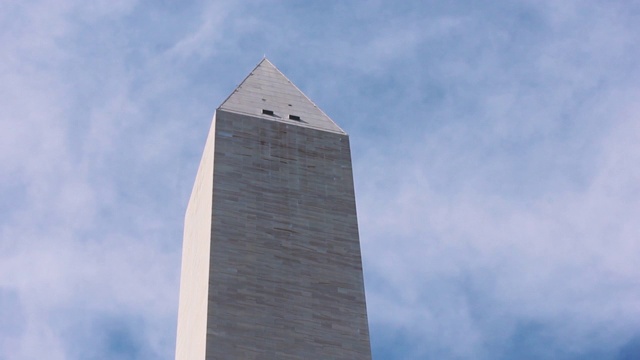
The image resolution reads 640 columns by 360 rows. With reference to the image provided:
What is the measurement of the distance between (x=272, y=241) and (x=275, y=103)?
9168 mm

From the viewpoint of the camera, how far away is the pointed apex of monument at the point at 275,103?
58688mm

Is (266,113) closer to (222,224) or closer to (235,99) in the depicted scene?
(235,99)

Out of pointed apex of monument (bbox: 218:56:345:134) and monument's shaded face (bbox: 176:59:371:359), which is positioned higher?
pointed apex of monument (bbox: 218:56:345:134)

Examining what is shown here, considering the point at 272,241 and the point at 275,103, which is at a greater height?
the point at 275,103

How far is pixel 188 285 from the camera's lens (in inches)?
2264

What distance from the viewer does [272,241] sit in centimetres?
5325

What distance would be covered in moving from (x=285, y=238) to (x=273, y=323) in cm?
460

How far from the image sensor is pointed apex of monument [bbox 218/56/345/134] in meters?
58.7

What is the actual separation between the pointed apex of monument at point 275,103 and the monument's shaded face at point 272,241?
0.06m

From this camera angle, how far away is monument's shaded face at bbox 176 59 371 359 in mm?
50375

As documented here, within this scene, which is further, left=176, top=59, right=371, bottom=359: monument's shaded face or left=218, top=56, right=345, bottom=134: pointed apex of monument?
left=218, top=56, right=345, bottom=134: pointed apex of monument

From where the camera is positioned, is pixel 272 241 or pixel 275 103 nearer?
pixel 272 241

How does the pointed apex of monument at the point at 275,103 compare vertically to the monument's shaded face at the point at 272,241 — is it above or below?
above

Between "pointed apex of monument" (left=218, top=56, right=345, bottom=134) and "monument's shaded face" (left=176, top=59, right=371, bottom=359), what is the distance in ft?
0.19
